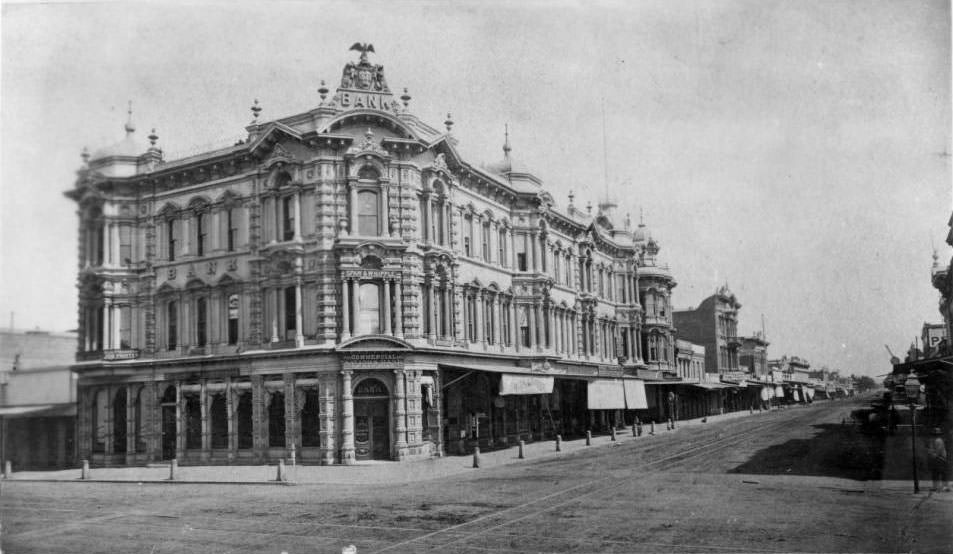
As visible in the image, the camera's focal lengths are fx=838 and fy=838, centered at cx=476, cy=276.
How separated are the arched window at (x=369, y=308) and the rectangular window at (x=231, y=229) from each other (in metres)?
6.07

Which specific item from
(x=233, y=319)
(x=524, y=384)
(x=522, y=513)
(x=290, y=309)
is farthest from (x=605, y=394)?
(x=522, y=513)

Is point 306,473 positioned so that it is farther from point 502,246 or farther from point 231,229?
point 502,246

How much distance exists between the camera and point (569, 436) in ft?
158

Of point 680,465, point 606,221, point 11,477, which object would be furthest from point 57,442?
point 606,221

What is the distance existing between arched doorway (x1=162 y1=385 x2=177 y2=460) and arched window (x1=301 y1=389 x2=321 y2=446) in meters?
6.58

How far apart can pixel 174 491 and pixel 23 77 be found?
41.4 feet

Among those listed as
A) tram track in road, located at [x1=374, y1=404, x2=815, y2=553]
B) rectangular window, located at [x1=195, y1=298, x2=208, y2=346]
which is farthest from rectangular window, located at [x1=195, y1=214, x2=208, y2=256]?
tram track in road, located at [x1=374, y1=404, x2=815, y2=553]

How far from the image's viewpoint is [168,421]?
3494 cm

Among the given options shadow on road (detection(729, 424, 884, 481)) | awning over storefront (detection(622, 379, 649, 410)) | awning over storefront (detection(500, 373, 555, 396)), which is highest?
awning over storefront (detection(500, 373, 555, 396))

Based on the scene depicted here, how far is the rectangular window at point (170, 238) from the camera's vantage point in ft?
117

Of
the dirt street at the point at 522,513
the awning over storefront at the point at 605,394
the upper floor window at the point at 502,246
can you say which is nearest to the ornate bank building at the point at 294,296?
the upper floor window at the point at 502,246

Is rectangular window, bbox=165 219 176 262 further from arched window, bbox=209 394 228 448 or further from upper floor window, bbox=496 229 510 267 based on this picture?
upper floor window, bbox=496 229 510 267

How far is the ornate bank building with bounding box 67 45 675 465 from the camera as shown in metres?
31.9

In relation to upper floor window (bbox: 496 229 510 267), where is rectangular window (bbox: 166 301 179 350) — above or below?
below
